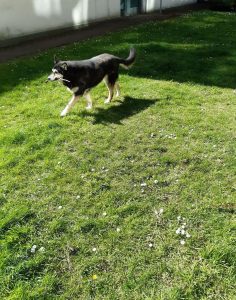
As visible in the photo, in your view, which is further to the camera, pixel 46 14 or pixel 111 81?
pixel 46 14

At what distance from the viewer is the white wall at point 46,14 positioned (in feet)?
56.2

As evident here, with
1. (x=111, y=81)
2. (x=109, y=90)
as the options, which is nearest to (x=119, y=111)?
(x=109, y=90)

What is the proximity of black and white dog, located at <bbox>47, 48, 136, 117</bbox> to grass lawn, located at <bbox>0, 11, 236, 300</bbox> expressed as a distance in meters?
0.57

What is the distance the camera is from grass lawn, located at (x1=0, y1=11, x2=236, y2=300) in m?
5.53

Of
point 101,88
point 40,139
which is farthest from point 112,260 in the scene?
point 101,88

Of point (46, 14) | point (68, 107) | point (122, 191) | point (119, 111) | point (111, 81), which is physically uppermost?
point (46, 14)

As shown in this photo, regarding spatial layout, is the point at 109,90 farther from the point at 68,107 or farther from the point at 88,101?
the point at 68,107

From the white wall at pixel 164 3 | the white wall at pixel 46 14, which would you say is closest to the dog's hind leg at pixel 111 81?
Result: the white wall at pixel 46 14

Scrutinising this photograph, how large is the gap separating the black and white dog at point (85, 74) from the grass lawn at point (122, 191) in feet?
1.88

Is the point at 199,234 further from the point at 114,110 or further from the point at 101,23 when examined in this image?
the point at 101,23

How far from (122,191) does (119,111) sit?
135 inches

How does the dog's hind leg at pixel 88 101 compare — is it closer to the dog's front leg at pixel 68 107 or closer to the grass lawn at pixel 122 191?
the grass lawn at pixel 122 191

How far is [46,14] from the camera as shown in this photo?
18.7 meters

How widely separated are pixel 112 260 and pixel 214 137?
14.2ft
